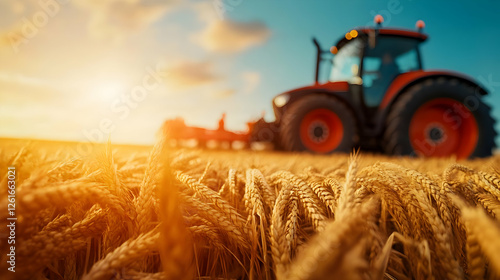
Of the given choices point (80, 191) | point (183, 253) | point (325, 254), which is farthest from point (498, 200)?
point (80, 191)

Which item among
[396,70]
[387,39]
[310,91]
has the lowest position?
[310,91]

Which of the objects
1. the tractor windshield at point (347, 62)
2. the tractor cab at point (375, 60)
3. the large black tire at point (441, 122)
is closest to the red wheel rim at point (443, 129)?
the large black tire at point (441, 122)

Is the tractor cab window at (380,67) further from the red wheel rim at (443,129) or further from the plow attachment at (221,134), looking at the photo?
the plow attachment at (221,134)

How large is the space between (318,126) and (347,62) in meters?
1.42

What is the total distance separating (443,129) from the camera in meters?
4.33

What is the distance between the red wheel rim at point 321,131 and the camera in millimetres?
4594

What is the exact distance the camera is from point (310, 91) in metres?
4.60

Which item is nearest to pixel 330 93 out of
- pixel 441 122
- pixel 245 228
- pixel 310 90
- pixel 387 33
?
pixel 310 90

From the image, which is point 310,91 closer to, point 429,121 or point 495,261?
point 429,121

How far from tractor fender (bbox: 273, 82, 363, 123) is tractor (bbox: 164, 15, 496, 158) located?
0.02 meters

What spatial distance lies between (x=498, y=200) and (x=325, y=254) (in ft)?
2.14

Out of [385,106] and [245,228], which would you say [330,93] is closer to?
[385,106]

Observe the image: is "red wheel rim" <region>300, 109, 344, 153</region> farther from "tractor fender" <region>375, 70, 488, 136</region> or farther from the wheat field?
the wheat field

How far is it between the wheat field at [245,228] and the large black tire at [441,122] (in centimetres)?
371
